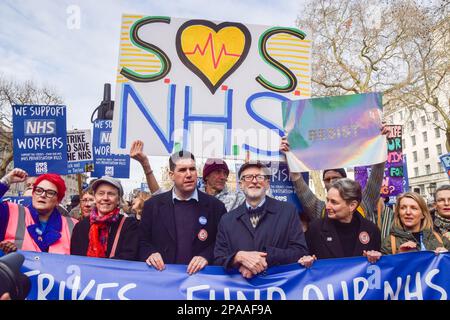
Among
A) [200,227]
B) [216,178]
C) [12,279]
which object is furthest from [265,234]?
[12,279]

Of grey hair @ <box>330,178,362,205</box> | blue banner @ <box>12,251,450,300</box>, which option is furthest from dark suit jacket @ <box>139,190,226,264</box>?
grey hair @ <box>330,178,362,205</box>

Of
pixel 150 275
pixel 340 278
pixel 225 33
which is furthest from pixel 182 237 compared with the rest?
pixel 225 33

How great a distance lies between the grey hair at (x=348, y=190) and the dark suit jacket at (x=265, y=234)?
45 centimetres

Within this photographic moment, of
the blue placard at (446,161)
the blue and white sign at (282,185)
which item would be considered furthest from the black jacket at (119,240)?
the blue placard at (446,161)

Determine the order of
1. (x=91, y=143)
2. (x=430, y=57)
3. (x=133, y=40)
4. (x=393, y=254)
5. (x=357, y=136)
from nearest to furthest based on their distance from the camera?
(x=393, y=254)
(x=357, y=136)
(x=133, y=40)
(x=91, y=143)
(x=430, y=57)

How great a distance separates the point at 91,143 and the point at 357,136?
5.35 metres

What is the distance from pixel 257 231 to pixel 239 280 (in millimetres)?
377

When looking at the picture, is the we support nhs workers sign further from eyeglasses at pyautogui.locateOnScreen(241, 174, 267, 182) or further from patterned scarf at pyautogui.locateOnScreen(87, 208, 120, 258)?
eyeglasses at pyautogui.locateOnScreen(241, 174, 267, 182)

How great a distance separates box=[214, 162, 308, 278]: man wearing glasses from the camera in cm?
278

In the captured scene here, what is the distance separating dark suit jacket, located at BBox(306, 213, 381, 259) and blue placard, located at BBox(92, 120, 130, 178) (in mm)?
4828

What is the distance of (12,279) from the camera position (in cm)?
124

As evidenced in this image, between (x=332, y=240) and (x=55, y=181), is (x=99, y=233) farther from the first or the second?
(x=332, y=240)

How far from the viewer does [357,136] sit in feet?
12.5
